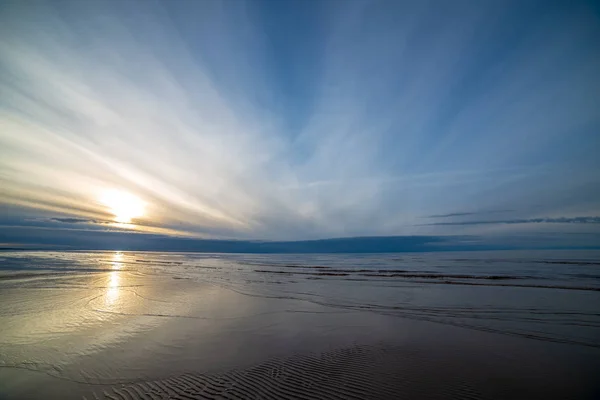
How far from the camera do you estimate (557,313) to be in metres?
12.0

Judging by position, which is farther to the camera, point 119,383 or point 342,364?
point 342,364

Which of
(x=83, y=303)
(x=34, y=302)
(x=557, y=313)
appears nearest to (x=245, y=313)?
(x=83, y=303)

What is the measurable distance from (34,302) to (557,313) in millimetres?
25694

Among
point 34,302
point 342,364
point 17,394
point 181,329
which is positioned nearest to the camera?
point 17,394

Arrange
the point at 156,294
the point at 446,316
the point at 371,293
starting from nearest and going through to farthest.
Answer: the point at 446,316
the point at 156,294
the point at 371,293

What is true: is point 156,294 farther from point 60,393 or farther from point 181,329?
point 60,393

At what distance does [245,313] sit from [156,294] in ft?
26.5

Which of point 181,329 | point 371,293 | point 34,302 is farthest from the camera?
point 371,293

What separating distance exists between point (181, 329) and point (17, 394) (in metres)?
4.66

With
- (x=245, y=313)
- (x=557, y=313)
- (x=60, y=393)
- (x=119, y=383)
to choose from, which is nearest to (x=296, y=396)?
(x=119, y=383)

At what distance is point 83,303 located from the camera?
13531 mm

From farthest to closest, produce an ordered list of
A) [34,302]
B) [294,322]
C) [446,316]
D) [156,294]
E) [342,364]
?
1. [156,294]
2. [34,302]
3. [446,316]
4. [294,322]
5. [342,364]

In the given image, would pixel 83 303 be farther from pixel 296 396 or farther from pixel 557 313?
pixel 557 313

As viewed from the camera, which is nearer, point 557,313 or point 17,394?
point 17,394
